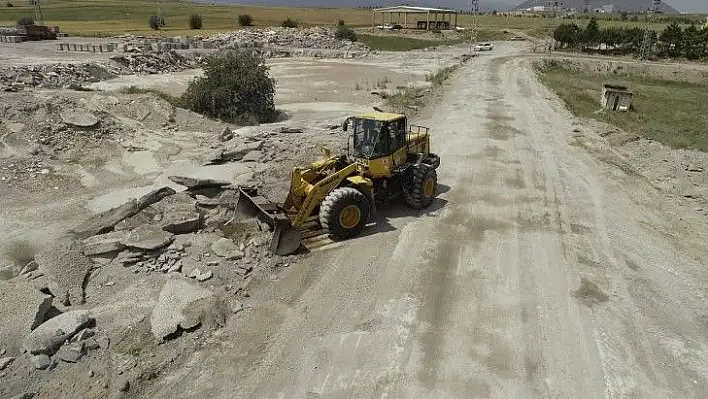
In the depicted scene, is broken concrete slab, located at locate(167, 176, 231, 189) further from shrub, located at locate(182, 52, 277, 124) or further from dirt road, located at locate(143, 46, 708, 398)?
shrub, located at locate(182, 52, 277, 124)

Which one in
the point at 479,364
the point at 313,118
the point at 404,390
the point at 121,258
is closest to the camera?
the point at 404,390

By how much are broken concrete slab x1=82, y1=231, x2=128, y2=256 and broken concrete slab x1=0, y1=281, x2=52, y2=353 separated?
158cm

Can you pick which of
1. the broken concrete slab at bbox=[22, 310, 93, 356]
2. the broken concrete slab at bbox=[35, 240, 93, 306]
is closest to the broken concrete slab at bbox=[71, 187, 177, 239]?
the broken concrete slab at bbox=[35, 240, 93, 306]

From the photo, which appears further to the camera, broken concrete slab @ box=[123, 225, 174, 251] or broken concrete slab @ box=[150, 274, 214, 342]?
broken concrete slab @ box=[123, 225, 174, 251]

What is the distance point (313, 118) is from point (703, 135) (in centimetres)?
1779

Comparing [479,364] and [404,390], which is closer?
[404,390]

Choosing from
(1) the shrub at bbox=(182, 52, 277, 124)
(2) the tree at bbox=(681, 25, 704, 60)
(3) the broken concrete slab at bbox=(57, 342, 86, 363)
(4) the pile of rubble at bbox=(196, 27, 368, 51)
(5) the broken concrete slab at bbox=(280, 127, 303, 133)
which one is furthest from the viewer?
(4) the pile of rubble at bbox=(196, 27, 368, 51)

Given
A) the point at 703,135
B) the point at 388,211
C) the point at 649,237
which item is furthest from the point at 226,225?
the point at 703,135

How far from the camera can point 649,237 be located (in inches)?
455

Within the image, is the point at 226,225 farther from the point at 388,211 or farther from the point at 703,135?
the point at 703,135

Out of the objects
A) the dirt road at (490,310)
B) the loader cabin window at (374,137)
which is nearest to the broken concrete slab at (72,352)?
the dirt road at (490,310)

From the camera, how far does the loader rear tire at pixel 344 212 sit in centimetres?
1027

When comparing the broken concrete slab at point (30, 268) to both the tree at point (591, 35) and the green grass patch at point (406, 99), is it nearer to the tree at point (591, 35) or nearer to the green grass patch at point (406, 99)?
the green grass patch at point (406, 99)

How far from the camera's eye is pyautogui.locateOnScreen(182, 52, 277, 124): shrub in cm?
2266
